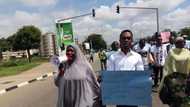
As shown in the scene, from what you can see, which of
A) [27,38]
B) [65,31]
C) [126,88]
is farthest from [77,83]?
[27,38]

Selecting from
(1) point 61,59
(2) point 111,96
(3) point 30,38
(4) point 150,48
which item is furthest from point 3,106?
(3) point 30,38

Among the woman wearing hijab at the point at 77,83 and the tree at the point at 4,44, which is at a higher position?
the woman wearing hijab at the point at 77,83

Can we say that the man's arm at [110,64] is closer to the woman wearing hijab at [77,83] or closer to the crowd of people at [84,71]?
the crowd of people at [84,71]

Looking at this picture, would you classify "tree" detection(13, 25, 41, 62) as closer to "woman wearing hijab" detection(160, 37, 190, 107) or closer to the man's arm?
"woman wearing hijab" detection(160, 37, 190, 107)

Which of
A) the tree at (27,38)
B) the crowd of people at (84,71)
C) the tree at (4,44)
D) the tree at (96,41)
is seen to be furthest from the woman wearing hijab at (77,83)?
the tree at (96,41)

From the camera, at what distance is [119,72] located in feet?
19.4

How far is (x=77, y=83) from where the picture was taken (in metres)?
6.20

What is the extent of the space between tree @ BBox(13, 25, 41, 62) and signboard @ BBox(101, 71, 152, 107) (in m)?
76.5

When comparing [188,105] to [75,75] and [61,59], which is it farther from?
[61,59]

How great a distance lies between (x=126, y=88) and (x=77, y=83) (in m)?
0.66

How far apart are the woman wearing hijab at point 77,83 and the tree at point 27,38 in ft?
250

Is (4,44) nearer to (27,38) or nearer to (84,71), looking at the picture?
(27,38)

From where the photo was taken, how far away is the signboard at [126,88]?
230 inches

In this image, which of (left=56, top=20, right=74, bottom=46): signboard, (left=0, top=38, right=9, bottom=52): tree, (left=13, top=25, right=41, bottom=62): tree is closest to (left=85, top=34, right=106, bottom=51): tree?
(left=0, top=38, right=9, bottom=52): tree
